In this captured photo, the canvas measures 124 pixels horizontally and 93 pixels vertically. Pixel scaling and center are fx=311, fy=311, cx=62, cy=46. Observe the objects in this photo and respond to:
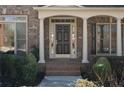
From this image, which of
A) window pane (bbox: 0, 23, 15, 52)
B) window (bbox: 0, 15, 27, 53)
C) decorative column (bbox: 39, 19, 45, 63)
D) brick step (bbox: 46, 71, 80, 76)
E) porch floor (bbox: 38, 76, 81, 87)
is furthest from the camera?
window pane (bbox: 0, 23, 15, 52)

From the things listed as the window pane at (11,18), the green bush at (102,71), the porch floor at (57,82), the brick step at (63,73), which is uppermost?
the window pane at (11,18)

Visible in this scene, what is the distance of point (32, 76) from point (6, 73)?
1194 millimetres

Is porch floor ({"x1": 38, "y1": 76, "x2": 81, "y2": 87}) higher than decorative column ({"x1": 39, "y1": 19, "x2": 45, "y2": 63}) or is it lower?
lower

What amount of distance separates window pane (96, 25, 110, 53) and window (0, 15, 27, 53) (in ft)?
13.8

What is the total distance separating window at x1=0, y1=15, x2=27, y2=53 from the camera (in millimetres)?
17562

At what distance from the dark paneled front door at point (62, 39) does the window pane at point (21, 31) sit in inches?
74.9

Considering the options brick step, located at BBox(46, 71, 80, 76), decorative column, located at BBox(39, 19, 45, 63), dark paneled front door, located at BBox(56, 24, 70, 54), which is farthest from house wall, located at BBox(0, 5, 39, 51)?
brick step, located at BBox(46, 71, 80, 76)

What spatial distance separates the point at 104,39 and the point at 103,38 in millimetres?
83

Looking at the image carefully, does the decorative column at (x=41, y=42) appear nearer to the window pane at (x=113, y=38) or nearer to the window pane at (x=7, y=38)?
the window pane at (x=7, y=38)

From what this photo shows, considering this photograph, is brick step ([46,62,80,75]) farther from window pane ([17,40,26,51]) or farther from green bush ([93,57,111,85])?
green bush ([93,57,111,85])

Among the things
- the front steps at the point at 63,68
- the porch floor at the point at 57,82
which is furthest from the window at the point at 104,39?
the porch floor at the point at 57,82

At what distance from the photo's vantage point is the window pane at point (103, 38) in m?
18.0

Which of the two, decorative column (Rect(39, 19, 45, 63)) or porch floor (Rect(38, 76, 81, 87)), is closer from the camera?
porch floor (Rect(38, 76, 81, 87))
